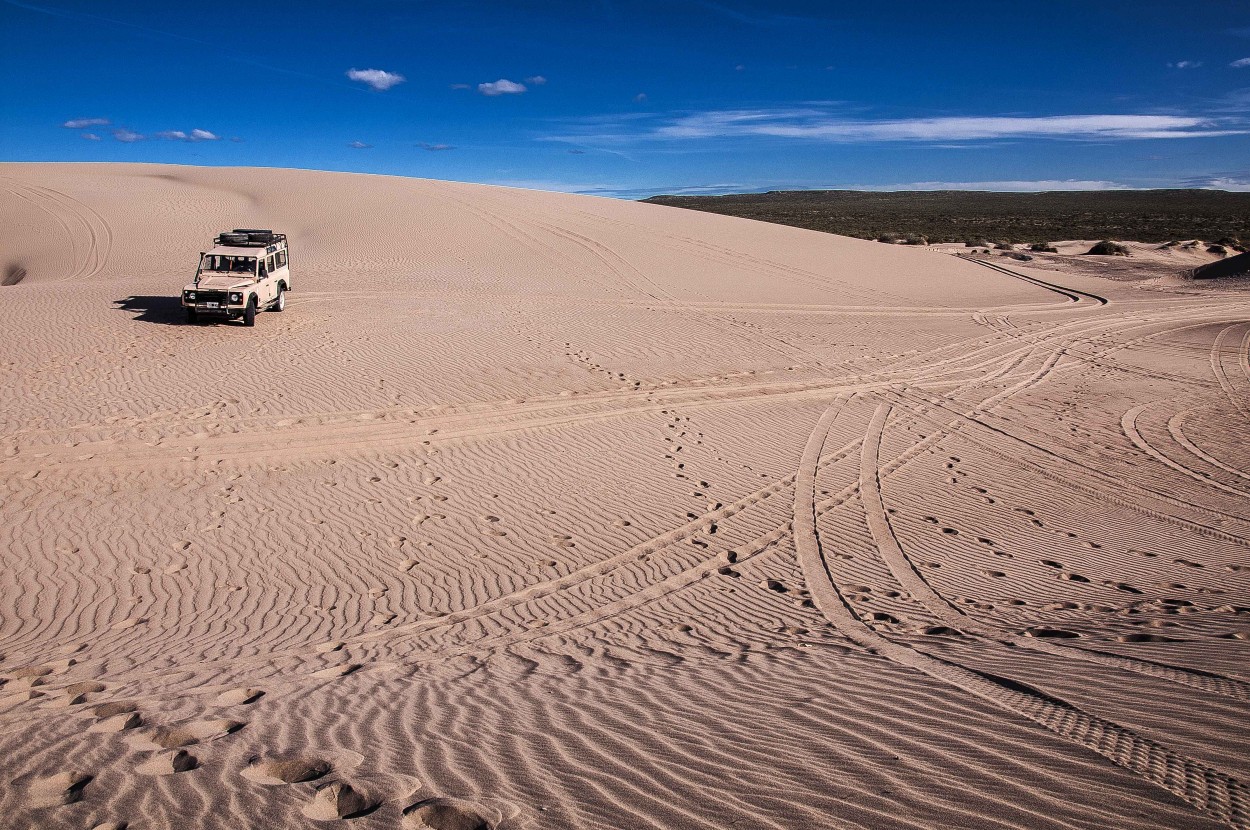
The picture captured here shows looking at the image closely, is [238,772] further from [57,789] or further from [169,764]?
[57,789]

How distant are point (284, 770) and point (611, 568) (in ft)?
13.9

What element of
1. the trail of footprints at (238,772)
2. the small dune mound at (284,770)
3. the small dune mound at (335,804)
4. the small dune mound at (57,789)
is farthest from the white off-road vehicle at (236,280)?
the small dune mound at (335,804)

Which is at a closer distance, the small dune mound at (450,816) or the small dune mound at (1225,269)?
the small dune mound at (450,816)

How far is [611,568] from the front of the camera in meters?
7.41

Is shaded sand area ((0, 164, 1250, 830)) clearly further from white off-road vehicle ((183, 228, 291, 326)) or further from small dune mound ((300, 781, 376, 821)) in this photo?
white off-road vehicle ((183, 228, 291, 326))

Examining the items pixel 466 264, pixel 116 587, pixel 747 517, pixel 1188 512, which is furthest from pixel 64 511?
pixel 466 264

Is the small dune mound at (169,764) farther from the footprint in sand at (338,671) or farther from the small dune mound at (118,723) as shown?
the footprint in sand at (338,671)

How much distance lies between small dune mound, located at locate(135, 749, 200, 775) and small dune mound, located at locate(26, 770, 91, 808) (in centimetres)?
23

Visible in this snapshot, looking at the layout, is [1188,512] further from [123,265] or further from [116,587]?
[123,265]

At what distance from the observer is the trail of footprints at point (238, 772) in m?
3.05

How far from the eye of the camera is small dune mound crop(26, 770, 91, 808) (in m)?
3.13

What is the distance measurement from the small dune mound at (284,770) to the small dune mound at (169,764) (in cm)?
29

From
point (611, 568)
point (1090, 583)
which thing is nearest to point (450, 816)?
point (611, 568)

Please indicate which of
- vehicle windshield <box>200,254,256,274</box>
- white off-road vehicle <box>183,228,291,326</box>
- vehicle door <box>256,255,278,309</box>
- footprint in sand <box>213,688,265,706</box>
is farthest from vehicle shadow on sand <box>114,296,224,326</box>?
footprint in sand <box>213,688,265,706</box>
